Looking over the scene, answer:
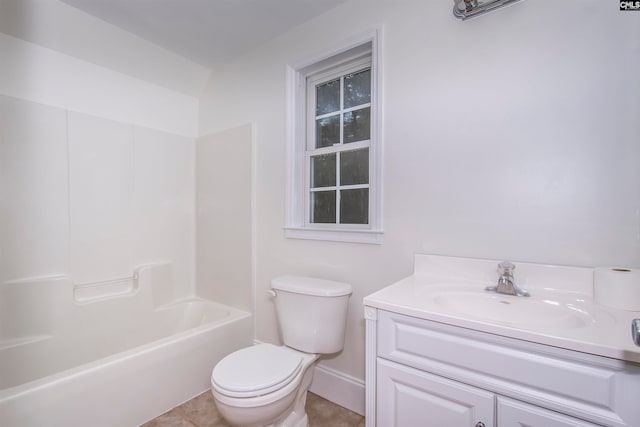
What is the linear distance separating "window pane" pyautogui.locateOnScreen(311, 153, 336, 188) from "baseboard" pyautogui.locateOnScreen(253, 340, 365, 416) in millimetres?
1191

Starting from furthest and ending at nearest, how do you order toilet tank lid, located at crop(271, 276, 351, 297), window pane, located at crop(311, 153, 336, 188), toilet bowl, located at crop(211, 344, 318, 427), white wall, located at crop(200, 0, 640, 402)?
1. window pane, located at crop(311, 153, 336, 188)
2. toilet tank lid, located at crop(271, 276, 351, 297)
3. toilet bowl, located at crop(211, 344, 318, 427)
4. white wall, located at crop(200, 0, 640, 402)

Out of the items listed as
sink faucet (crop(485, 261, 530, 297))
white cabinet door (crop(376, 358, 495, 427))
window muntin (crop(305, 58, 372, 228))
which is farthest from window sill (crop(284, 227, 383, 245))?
white cabinet door (crop(376, 358, 495, 427))

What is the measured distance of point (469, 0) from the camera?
1.22 meters

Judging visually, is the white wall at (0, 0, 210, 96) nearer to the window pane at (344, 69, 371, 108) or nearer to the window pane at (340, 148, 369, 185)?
the window pane at (344, 69, 371, 108)

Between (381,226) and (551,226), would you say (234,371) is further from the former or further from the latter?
(551,226)

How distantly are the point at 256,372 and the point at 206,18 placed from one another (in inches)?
82.5

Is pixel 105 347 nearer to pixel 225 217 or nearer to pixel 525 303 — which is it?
pixel 225 217

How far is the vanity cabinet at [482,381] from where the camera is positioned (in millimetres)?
697

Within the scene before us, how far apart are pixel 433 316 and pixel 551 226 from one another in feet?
2.26

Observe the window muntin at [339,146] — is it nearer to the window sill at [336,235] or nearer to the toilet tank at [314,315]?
the window sill at [336,235]

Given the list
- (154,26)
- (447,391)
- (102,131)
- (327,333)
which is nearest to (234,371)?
(327,333)

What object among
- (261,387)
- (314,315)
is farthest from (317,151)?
(261,387)

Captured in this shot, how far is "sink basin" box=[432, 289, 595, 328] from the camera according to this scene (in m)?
0.95

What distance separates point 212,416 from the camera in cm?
161
